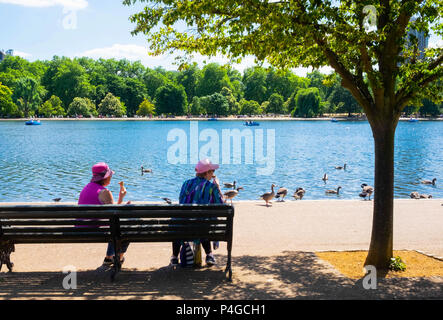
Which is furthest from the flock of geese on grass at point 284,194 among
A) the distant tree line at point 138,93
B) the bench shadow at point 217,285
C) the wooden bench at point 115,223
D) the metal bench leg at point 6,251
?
the distant tree line at point 138,93

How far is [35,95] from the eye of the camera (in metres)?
132

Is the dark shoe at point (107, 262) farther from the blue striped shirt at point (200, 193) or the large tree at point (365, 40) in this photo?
the large tree at point (365, 40)

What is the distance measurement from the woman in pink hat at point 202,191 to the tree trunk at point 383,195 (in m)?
2.49

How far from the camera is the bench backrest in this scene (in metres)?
5.73

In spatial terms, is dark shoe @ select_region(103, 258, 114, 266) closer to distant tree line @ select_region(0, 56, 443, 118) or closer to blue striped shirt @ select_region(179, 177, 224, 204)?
blue striped shirt @ select_region(179, 177, 224, 204)

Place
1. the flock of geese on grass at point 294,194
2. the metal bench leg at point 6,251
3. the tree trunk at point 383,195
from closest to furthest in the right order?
the metal bench leg at point 6,251 → the tree trunk at point 383,195 → the flock of geese on grass at point 294,194

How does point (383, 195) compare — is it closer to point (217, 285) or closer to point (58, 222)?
point (217, 285)


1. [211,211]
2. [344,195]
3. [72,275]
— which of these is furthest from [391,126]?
[344,195]

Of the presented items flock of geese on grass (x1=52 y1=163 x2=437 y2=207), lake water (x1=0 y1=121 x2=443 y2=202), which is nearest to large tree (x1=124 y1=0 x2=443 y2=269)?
flock of geese on grass (x1=52 y1=163 x2=437 y2=207)

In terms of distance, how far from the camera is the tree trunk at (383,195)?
6.68m

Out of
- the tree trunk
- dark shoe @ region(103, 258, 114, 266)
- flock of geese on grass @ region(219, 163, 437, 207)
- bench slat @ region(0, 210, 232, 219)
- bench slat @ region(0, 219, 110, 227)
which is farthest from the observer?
→ flock of geese on grass @ region(219, 163, 437, 207)

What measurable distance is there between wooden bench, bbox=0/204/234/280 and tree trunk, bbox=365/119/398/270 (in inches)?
98.5
